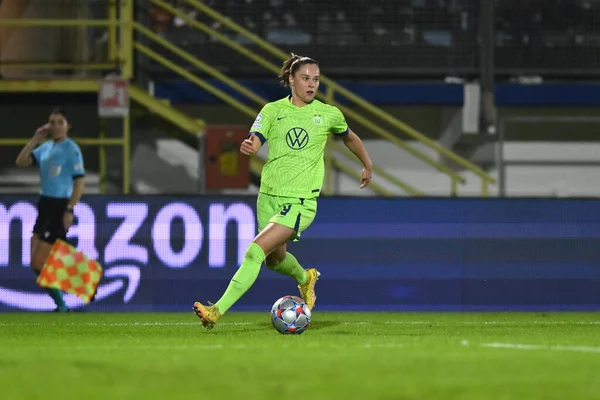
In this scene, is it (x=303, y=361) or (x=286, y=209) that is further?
(x=286, y=209)

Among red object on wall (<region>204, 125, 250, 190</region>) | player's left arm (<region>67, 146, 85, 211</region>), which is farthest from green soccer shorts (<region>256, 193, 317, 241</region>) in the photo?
red object on wall (<region>204, 125, 250, 190</region>)

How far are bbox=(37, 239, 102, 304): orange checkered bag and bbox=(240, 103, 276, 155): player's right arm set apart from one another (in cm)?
441

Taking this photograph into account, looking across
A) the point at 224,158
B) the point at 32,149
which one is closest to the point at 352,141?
the point at 32,149

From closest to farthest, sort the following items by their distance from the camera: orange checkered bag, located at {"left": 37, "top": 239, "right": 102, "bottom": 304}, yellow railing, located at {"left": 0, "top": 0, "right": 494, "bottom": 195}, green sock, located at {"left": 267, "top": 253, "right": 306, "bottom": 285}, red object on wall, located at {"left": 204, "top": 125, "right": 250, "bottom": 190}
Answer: green sock, located at {"left": 267, "top": 253, "right": 306, "bottom": 285}, orange checkered bag, located at {"left": 37, "top": 239, "right": 102, "bottom": 304}, yellow railing, located at {"left": 0, "top": 0, "right": 494, "bottom": 195}, red object on wall, located at {"left": 204, "top": 125, "right": 250, "bottom": 190}

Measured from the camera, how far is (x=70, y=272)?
13688 mm

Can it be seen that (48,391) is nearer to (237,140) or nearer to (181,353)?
(181,353)

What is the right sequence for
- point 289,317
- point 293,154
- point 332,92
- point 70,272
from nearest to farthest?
point 289,317
point 293,154
point 70,272
point 332,92

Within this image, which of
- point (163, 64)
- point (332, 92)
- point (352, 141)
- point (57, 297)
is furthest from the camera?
point (332, 92)

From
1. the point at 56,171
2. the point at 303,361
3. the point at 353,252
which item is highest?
the point at 56,171

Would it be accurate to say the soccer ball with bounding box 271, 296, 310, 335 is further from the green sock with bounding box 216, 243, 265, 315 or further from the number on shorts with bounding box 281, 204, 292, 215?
the number on shorts with bounding box 281, 204, 292, 215

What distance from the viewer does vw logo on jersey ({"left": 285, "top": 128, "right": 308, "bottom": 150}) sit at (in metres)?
10.0

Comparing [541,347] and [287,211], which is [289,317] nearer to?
[287,211]

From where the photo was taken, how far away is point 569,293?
14188mm

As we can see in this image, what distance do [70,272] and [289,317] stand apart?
473 centimetres
